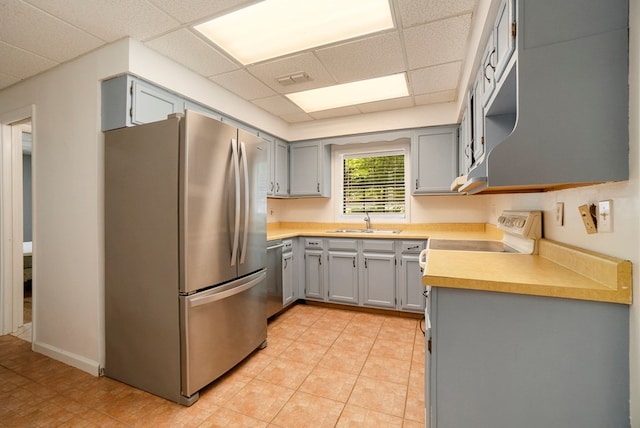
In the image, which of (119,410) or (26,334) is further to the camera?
(26,334)

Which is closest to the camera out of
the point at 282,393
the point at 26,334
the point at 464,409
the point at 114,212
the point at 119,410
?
the point at 464,409

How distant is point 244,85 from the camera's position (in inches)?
114

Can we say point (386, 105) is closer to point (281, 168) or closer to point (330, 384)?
point (281, 168)

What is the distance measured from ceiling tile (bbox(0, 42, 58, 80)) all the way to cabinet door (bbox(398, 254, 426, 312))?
3681 mm

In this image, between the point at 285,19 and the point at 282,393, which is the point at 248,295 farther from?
the point at 285,19

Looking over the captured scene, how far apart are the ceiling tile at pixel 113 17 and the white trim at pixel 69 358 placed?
2.38 meters

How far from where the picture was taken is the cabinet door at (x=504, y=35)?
1.17 meters

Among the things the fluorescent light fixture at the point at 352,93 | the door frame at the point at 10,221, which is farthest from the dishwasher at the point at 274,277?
the door frame at the point at 10,221

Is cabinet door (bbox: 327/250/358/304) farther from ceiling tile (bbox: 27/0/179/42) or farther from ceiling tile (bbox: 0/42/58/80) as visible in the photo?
ceiling tile (bbox: 0/42/58/80)

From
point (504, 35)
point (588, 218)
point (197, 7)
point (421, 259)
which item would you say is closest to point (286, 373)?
point (421, 259)

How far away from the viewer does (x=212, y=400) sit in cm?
185

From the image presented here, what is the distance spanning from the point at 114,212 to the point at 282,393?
5.67 ft

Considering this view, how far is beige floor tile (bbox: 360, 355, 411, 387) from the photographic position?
6.81 feet

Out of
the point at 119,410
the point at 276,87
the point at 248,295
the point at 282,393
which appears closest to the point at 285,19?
the point at 276,87
